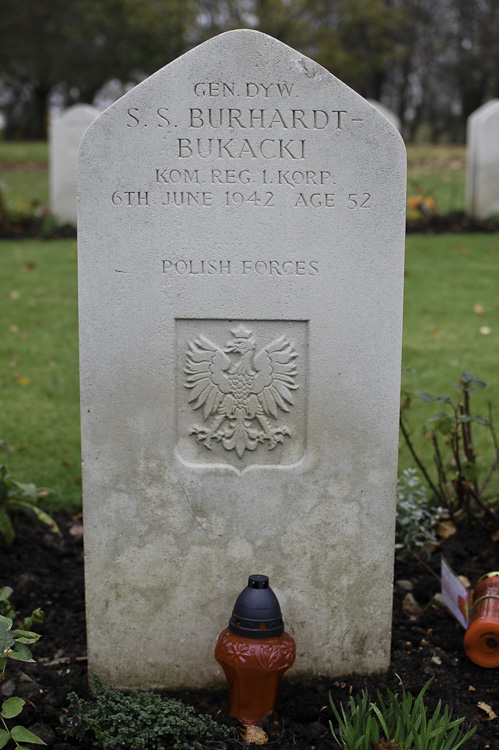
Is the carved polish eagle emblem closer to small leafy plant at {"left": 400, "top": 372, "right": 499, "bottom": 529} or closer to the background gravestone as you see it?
the background gravestone

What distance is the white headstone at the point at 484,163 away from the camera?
9.95 meters

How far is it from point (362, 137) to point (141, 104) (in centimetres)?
70

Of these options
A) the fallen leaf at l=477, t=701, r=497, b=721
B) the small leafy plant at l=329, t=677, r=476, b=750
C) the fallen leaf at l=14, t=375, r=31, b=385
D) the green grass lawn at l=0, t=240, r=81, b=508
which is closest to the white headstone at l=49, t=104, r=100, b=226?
the green grass lawn at l=0, t=240, r=81, b=508

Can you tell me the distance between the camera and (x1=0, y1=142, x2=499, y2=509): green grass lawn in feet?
15.1

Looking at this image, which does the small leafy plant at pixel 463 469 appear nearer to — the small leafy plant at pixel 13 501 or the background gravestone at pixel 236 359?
the background gravestone at pixel 236 359

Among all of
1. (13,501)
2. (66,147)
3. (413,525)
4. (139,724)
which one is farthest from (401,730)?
(66,147)

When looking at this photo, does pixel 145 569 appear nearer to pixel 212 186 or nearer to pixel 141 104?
pixel 212 186

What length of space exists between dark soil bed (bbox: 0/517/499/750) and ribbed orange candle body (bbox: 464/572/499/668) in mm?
57

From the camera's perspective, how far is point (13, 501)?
3.57 m

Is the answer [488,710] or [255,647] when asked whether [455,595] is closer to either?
[488,710]

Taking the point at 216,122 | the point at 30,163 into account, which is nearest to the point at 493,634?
the point at 216,122

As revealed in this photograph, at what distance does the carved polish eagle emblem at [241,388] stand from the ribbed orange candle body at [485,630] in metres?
0.93

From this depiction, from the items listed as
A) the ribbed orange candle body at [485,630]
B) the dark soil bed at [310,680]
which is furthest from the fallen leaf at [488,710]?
the ribbed orange candle body at [485,630]

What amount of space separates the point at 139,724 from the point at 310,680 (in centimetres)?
69
